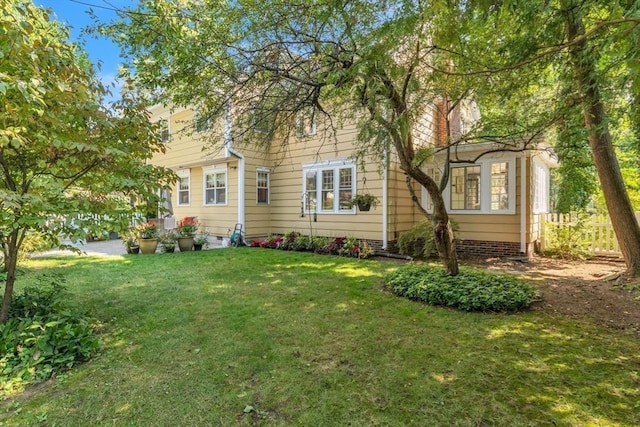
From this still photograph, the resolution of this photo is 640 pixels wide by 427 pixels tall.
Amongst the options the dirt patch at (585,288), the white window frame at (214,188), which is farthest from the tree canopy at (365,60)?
the white window frame at (214,188)

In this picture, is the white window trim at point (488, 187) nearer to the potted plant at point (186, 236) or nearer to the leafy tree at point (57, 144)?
the leafy tree at point (57, 144)

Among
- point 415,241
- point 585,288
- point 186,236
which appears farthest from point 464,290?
point 186,236

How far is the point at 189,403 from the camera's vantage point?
7.80 ft

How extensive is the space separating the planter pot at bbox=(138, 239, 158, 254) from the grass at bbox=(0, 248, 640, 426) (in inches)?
186

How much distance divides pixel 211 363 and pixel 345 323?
1.61 m

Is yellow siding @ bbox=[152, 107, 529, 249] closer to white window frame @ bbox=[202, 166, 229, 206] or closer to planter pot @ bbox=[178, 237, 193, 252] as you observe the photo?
white window frame @ bbox=[202, 166, 229, 206]

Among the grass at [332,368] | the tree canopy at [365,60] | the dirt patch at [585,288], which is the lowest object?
the grass at [332,368]

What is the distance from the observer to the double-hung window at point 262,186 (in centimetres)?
1161

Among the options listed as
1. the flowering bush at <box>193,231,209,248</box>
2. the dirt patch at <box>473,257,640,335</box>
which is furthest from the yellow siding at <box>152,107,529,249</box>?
the dirt patch at <box>473,257,640,335</box>

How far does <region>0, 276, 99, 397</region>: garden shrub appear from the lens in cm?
277

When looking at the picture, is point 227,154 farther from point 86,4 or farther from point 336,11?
point 336,11

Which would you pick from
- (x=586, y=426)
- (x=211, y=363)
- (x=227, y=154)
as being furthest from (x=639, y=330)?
(x=227, y=154)

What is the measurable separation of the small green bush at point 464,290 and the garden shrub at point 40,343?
13.3 feet

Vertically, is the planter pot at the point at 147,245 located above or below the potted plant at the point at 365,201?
below
